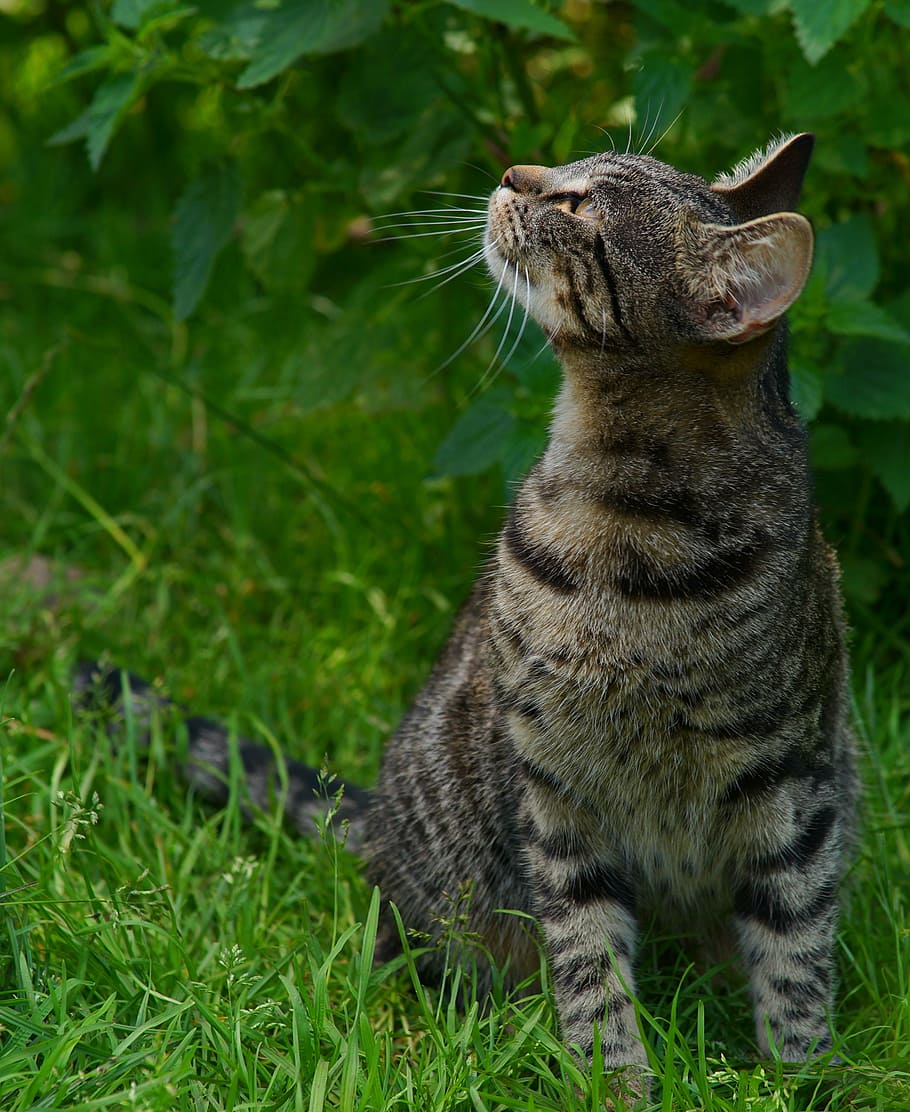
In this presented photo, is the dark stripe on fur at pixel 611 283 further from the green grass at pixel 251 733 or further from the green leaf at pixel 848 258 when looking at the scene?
the green leaf at pixel 848 258

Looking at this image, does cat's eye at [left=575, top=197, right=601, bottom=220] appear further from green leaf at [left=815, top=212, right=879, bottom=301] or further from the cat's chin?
green leaf at [left=815, top=212, right=879, bottom=301]

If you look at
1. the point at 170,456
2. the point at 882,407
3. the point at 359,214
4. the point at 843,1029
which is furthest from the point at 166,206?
the point at 843,1029

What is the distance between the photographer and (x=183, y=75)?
10.6 feet

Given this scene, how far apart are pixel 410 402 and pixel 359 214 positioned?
1.86ft

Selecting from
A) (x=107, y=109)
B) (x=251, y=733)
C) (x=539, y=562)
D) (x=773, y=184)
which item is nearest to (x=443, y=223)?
(x=773, y=184)

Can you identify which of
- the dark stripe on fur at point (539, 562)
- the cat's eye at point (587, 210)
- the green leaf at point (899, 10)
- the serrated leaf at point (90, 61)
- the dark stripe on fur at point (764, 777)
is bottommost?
the dark stripe on fur at point (764, 777)

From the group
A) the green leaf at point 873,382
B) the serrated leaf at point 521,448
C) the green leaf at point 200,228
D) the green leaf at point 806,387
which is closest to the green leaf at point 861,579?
the green leaf at point 873,382

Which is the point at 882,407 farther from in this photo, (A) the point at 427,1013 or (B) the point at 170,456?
(B) the point at 170,456

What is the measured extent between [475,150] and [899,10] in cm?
112

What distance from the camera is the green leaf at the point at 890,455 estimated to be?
3.42 metres

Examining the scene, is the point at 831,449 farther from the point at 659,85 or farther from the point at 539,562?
the point at 539,562

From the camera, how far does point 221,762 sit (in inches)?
129

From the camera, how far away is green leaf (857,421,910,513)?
3.42m

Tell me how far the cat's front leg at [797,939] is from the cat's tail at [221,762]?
40.3 inches
